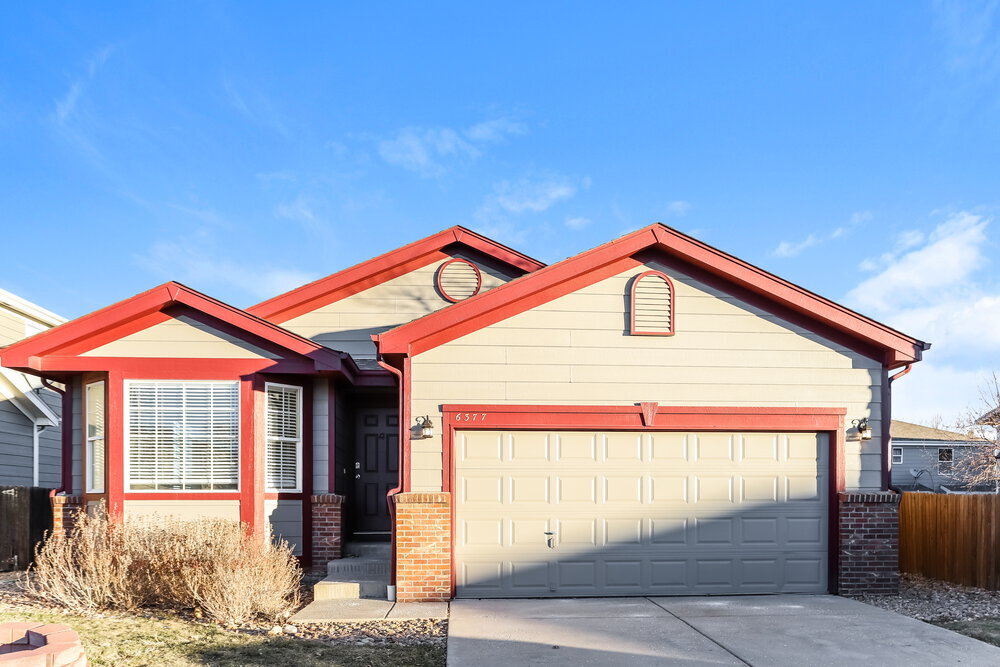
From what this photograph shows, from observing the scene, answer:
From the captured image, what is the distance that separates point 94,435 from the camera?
33.4 feet

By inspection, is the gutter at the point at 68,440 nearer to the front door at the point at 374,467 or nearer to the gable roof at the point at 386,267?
the gable roof at the point at 386,267

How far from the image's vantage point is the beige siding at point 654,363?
889 cm

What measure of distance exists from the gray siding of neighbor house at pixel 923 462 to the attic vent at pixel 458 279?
2386cm

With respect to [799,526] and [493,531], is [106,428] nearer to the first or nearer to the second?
[493,531]

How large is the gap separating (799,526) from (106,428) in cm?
917

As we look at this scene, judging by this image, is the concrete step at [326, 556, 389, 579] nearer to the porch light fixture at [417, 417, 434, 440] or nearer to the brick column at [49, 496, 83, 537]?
the porch light fixture at [417, 417, 434, 440]

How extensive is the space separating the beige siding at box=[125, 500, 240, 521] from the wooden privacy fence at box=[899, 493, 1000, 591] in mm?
10045

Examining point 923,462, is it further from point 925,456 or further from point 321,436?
point 321,436

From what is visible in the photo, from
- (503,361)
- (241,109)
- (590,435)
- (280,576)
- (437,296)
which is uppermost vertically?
(241,109)

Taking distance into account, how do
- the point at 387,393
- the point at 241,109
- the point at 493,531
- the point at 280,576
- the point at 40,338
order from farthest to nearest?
the point at 241,109 < the point at 387,393 < the point at 40,338 < the point at 493,531 < the point at 280,576

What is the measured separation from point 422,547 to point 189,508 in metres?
3.43

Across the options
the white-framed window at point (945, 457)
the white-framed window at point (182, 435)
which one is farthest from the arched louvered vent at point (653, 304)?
the white-framed window at point (945, 457)

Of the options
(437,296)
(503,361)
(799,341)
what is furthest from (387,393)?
(799,341)

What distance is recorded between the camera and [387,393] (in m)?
11.8
